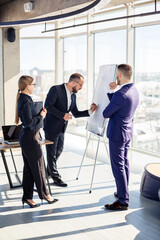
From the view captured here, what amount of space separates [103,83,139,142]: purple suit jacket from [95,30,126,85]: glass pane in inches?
137

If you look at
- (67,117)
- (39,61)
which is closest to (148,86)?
(67,117)

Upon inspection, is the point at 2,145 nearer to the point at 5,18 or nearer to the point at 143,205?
the point at 143,205

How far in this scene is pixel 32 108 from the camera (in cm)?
425

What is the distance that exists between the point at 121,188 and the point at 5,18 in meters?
5.34

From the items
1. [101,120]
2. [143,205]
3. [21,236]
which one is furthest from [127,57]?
[21,236]

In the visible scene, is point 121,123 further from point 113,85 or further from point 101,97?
point 101,97

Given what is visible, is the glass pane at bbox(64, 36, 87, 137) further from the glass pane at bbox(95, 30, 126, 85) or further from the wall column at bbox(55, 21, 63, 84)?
the glass pane at bbox(95, 30, 126, 85)

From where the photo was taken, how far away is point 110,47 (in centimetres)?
802

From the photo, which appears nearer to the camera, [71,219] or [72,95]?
[71,219]

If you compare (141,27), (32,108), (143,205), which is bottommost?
(143,205)

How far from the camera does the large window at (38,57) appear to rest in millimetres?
9977

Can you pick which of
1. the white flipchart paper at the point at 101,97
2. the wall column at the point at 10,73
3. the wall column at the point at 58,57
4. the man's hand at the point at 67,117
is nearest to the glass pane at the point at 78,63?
the wall column at the point at 58,57

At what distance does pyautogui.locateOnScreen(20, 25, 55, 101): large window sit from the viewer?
32.7 feet

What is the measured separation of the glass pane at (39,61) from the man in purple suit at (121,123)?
5.94 metres
